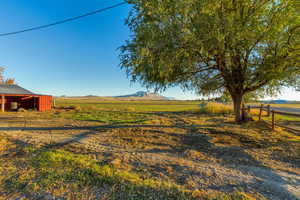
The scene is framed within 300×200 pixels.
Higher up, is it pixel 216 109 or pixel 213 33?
pixel 213 33

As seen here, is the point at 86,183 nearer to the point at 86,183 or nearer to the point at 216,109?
the point at 86,183

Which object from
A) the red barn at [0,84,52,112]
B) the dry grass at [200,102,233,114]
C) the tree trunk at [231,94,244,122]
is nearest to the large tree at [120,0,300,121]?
the tree trunk at [231,94,244,122]

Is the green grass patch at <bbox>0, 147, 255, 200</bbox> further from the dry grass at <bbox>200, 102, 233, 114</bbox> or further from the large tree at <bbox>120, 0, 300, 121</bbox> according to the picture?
the dry grass at <bbox>200, 102, 233, 114</bbox>

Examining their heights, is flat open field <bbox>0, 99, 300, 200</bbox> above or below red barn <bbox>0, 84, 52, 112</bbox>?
below

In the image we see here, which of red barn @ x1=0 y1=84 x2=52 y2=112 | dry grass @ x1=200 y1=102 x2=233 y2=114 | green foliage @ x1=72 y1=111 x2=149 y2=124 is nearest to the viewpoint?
green foliage @ x1=72 y1=111 x2=149 y2=124

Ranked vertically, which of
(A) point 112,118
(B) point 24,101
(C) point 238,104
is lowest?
(A) point 112,118

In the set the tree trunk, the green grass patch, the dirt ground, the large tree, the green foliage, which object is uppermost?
the large tree

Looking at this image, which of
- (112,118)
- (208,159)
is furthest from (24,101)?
(208,159)

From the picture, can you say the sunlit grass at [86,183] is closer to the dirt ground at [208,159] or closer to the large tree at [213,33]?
the dirt ground at [208,159]

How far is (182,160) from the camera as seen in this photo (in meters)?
4.41

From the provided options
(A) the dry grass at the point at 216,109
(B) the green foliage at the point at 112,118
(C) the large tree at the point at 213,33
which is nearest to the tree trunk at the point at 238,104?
(C) the large tree at the point at 213,33

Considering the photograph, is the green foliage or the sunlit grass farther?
the green foliage

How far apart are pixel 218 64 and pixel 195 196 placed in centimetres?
791

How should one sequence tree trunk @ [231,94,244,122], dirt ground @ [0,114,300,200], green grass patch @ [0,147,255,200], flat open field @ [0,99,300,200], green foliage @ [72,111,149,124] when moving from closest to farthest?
green grass patch @ [0,147,255,200] < flat open field @ [0,99,300,200] < dirt ground @ [0,114,300,200] < tree trunk @ [231,94,244,122] < green foliage @ [72,111,149,124]
